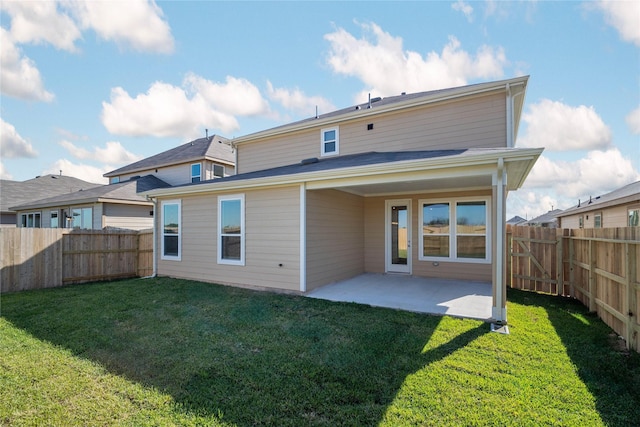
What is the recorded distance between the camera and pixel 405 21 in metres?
8.62

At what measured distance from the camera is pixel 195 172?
54.1ft

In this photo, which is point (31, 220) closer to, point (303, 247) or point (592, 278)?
point (303, 247)

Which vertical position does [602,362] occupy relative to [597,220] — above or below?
below

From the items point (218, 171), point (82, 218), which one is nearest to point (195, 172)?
point (218, 171)

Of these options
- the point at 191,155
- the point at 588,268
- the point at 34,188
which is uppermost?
the point at 191,155

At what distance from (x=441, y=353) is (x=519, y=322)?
2200 mm

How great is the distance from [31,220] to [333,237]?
64.7ft

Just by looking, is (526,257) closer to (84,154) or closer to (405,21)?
(405,21)

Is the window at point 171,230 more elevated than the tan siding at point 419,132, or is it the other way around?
the tan siding at point 419,132

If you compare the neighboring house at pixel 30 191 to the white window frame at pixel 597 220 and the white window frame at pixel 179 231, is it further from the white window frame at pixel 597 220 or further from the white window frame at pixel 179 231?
the white window frame at pixel 597 220

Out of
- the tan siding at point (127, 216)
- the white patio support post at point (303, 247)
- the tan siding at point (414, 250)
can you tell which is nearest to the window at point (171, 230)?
the white patio support post at point (303, 247)

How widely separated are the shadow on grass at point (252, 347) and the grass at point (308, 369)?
20mm

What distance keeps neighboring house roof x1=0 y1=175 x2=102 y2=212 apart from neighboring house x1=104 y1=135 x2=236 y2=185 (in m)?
6.39

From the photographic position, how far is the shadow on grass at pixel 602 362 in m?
2.74
